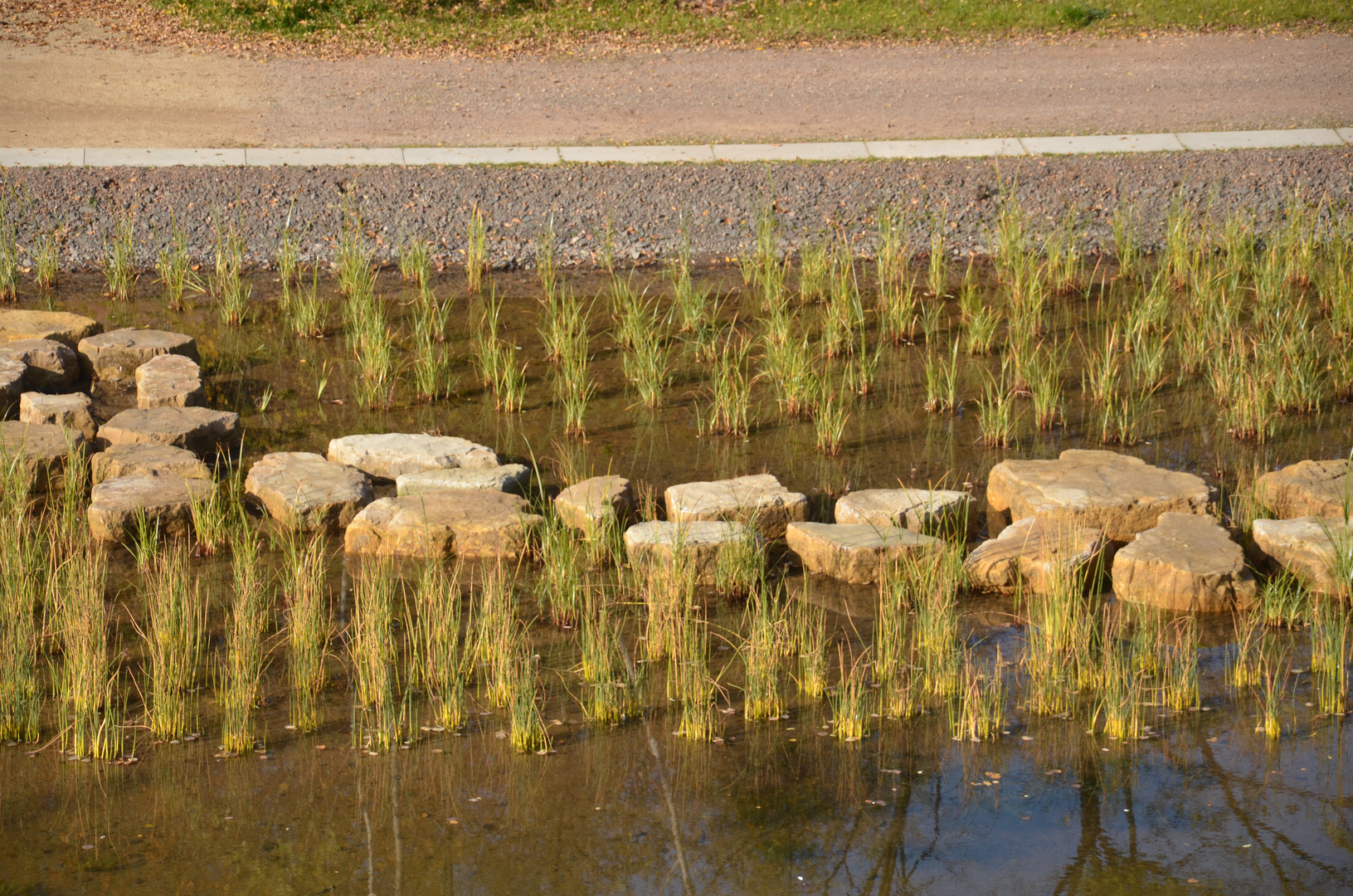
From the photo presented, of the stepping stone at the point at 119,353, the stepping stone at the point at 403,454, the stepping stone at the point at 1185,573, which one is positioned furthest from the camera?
the stepping stone at the point at 119,353

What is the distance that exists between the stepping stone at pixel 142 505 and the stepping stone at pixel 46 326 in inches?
87.1

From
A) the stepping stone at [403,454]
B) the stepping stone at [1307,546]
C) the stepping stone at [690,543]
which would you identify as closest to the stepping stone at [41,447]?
the stepping stone at [403,454]

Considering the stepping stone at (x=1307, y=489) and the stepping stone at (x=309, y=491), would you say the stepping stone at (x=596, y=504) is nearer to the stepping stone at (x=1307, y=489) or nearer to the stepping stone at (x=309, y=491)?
the stepping stone at (x=309, y=491)

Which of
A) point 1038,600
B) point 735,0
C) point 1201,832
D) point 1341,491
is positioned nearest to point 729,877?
point 1201,832

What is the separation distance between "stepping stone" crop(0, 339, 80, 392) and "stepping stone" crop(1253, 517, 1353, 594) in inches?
235

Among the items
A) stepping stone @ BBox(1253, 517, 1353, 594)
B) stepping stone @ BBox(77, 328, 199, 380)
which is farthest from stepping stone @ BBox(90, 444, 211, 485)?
stepping stone @ BBox(1253, 517, 1353, 594)

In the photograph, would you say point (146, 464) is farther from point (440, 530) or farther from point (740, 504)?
point (740, 504)

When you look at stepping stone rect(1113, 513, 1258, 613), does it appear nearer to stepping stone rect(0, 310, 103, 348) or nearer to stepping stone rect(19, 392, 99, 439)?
stepping stone rect(19, 392, 99, 439)

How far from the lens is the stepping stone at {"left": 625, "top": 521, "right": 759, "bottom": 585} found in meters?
5.35

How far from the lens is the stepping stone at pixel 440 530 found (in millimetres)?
5672

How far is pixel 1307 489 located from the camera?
19.4 feet

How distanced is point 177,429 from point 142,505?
1008 millimetres

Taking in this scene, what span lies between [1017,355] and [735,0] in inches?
404

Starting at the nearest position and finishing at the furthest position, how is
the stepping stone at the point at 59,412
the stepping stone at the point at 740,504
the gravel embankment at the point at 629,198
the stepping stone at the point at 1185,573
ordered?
the stepping stone at the point at 1185,573, the stepping stone at the point at 740,504, the stepping stone at the point at 59,412, the gravel embankment at the point at 629,198
